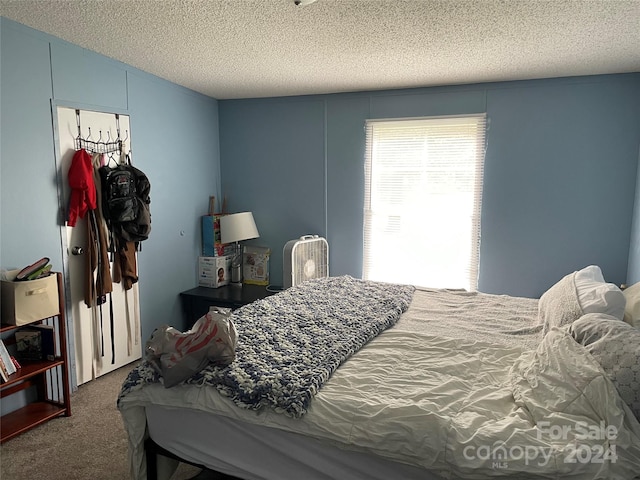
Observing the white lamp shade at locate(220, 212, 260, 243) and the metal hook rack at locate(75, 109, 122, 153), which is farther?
the white lamp shade at locate(220, 212, 260, 243)

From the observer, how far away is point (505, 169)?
12.0 feet

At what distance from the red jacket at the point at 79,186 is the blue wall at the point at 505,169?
1.81 meters

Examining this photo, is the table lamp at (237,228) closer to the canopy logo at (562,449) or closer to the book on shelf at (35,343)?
the book on shelf at (35,343)

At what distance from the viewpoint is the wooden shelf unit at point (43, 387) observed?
2463 millimetres

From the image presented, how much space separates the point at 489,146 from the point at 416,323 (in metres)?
1.88

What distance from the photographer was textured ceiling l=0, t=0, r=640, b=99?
222 centimetres

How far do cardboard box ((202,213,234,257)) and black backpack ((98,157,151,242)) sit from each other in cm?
89

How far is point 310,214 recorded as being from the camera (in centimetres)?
435

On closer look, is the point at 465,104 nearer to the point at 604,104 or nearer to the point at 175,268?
the point at 604,104

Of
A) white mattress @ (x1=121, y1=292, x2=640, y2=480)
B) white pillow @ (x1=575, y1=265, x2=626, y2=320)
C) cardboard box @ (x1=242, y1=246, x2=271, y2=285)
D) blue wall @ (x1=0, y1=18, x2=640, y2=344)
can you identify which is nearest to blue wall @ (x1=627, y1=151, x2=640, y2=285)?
blue wall @ (x1=0, y1=18, x2=640, y2=344)

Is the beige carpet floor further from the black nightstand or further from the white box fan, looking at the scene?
the white box fan

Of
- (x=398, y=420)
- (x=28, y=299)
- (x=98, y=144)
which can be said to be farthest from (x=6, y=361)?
(x=398, y=420)

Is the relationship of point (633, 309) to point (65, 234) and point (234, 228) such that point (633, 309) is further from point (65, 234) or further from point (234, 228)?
point (65, 234)

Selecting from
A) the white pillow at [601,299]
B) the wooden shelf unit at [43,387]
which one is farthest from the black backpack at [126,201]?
the white pillow at [601,299]
